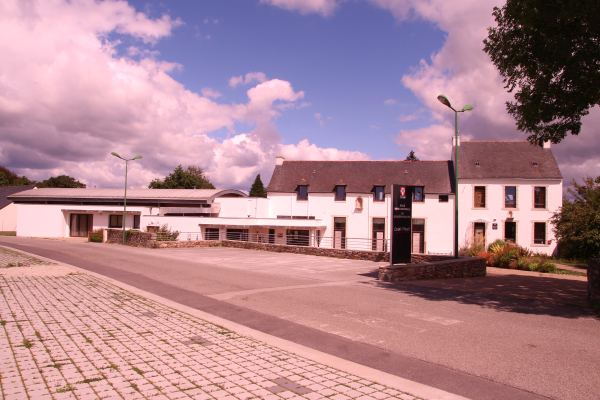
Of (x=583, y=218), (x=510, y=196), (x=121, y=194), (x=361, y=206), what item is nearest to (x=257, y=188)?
(x=121, y=194)

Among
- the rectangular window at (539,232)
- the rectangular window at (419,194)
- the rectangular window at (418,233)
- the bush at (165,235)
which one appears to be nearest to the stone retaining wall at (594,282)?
the rectangular window at (539,232)

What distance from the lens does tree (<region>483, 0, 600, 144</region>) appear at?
9719 millimetres

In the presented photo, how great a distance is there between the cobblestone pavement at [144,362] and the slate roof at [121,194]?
33.5m

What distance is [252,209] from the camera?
40.1m

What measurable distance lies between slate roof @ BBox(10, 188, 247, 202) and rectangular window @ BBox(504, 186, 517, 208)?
2450 cm

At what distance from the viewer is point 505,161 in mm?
36688

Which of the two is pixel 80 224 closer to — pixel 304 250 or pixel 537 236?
pixel 304 250

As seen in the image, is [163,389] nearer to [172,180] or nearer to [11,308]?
[11,308]

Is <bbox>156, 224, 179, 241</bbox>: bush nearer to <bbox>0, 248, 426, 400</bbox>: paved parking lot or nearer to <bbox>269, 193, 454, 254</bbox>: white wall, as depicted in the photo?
<bbox>269, 193, 454, 254</bbox>: white wall

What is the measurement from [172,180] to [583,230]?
6749 cm

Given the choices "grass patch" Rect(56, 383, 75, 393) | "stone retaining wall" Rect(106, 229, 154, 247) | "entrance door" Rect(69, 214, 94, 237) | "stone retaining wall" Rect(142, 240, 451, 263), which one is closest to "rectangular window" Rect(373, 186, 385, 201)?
"stone retaining wall" Rect(142, 240, 451, 263)

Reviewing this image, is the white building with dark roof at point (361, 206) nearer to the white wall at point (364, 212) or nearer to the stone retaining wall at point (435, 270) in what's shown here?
the white wall at point (364, 212)

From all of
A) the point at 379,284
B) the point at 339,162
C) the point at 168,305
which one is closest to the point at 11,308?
the point at 168,305

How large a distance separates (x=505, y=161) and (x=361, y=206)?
1196 cm
